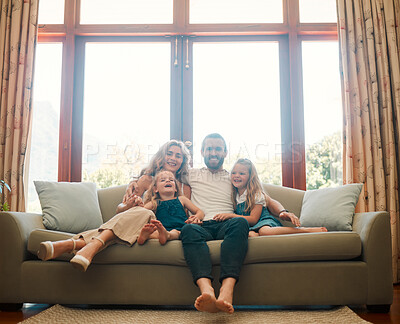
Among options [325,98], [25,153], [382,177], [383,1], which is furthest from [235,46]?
[25,153]

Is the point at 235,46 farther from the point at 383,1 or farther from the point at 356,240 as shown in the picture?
the point at 356,240

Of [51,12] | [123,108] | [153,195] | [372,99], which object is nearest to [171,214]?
[153,195]

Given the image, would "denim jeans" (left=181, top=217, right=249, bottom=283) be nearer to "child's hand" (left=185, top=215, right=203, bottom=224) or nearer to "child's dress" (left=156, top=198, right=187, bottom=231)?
"child's hand" (left=185, top=215, right=203, bottom=224)

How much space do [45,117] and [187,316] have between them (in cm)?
249

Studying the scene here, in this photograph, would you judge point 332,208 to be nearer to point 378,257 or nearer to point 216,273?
point 378,257

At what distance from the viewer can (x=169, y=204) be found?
2.65m

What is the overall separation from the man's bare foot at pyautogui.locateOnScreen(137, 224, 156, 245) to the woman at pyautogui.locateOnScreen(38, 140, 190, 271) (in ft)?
0.15

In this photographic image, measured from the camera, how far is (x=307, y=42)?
3.87 meters

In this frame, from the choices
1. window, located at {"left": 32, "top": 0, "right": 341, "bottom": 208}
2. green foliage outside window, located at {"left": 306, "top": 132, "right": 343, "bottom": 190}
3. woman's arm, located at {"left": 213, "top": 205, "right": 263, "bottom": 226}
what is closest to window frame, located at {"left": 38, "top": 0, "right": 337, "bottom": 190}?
window, located at {"left": 32, "top": 0, "right": 341, "bottom": 208}

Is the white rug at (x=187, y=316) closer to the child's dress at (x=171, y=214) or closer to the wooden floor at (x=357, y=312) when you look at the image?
the wooden floor at (x=357, y=312)

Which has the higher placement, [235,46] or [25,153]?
[235,46]

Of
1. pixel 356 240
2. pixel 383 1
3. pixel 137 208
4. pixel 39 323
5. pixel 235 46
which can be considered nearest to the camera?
pixel 39 323

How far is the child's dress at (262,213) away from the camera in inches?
101

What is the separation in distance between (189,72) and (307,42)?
1.11m
